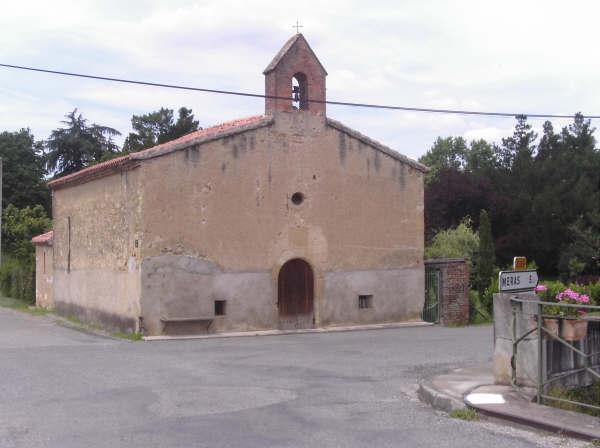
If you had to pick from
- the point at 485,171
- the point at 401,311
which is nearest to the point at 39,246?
the point at 401,311

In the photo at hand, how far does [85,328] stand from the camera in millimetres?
19875

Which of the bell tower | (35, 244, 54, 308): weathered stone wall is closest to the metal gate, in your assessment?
the bell tower

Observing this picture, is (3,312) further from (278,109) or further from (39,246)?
(278,109)

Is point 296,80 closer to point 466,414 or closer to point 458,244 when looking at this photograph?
point 466,414

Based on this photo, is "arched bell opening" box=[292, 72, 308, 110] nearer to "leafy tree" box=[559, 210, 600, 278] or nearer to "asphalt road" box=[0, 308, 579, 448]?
"asphalt road" box=[0, 308, 579, 448]

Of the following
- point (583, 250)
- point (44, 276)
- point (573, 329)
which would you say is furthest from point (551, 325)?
point (583, 250)

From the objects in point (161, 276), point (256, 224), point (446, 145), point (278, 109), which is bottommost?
point (161, 276)

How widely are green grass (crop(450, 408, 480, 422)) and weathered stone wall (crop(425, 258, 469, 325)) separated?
41.2ft

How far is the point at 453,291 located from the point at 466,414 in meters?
12.9

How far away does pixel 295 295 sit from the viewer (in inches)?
749

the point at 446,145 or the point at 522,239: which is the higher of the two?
the point at 446,145

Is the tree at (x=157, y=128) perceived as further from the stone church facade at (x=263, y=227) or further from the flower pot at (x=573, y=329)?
the flower pot at (x=573, y=329)

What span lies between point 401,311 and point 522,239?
23346 mm

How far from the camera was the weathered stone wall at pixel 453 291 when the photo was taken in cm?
2088
